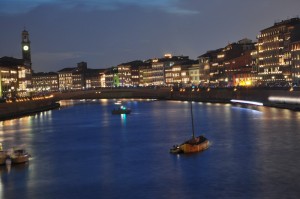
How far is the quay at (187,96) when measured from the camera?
47219 mm

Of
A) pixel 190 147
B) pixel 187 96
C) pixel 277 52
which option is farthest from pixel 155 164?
pixel 187 96

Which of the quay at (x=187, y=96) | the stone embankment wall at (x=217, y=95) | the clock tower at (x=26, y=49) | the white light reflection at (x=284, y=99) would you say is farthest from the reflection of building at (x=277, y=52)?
the clock tower at (x=26, y=49)

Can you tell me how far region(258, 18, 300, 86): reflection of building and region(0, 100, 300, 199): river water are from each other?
107 feet

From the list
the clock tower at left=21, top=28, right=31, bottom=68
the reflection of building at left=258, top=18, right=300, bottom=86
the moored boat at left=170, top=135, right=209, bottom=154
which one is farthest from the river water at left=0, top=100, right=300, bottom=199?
the clock tower at left=21, top=28, right=31, bottom=68

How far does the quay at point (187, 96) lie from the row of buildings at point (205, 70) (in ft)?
19.2

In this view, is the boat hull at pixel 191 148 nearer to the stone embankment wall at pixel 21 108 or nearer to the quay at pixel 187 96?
the quay at pixel 187 96

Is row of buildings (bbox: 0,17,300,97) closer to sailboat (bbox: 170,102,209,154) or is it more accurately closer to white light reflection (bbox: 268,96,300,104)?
white light reflection (bbox: 268,96,300,104)

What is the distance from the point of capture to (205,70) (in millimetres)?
100312

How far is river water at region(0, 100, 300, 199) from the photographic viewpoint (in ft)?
55.0

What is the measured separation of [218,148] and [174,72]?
87152mm

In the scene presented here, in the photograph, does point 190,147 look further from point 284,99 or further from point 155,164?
point 284,99

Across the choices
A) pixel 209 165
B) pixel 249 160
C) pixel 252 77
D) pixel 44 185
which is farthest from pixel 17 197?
pixel 252 77

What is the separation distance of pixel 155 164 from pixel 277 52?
5242 cm

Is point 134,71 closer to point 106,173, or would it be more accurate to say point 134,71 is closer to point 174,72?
point 174,72
